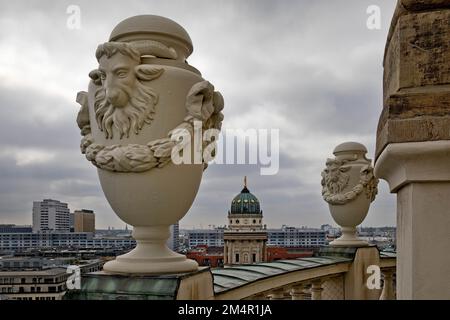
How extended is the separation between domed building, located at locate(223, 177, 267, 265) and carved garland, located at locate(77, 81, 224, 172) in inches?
3310

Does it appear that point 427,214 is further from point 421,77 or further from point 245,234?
point 245,234

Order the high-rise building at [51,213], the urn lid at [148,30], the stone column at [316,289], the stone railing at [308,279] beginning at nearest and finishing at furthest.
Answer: the urn lid at [148,30] → the stone railing at [308,279] → the stone column at [316,289] → the high-rise building at [51,213]

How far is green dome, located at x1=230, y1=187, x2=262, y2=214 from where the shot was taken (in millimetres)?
98775

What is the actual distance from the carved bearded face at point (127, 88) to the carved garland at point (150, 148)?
17cm

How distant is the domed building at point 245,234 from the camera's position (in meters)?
90.2

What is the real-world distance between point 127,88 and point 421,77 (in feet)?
7.28

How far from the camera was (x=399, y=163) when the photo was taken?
2.30 meters

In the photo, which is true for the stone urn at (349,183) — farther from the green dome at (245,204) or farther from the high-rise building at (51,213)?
the green dome at (245,204)

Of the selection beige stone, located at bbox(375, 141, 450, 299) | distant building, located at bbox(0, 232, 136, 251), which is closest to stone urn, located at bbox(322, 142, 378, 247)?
beige stone, located at bbox(375, 141, 450, 299)

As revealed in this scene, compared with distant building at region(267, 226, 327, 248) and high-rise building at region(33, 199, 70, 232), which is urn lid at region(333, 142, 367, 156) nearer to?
high-rise building at region(33, 199, 70, 232)

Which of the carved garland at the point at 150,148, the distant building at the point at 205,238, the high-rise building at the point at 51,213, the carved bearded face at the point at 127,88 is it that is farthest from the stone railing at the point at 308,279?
the distant building at the point at 205,238

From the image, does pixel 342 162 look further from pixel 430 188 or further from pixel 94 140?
pixel 430 188
